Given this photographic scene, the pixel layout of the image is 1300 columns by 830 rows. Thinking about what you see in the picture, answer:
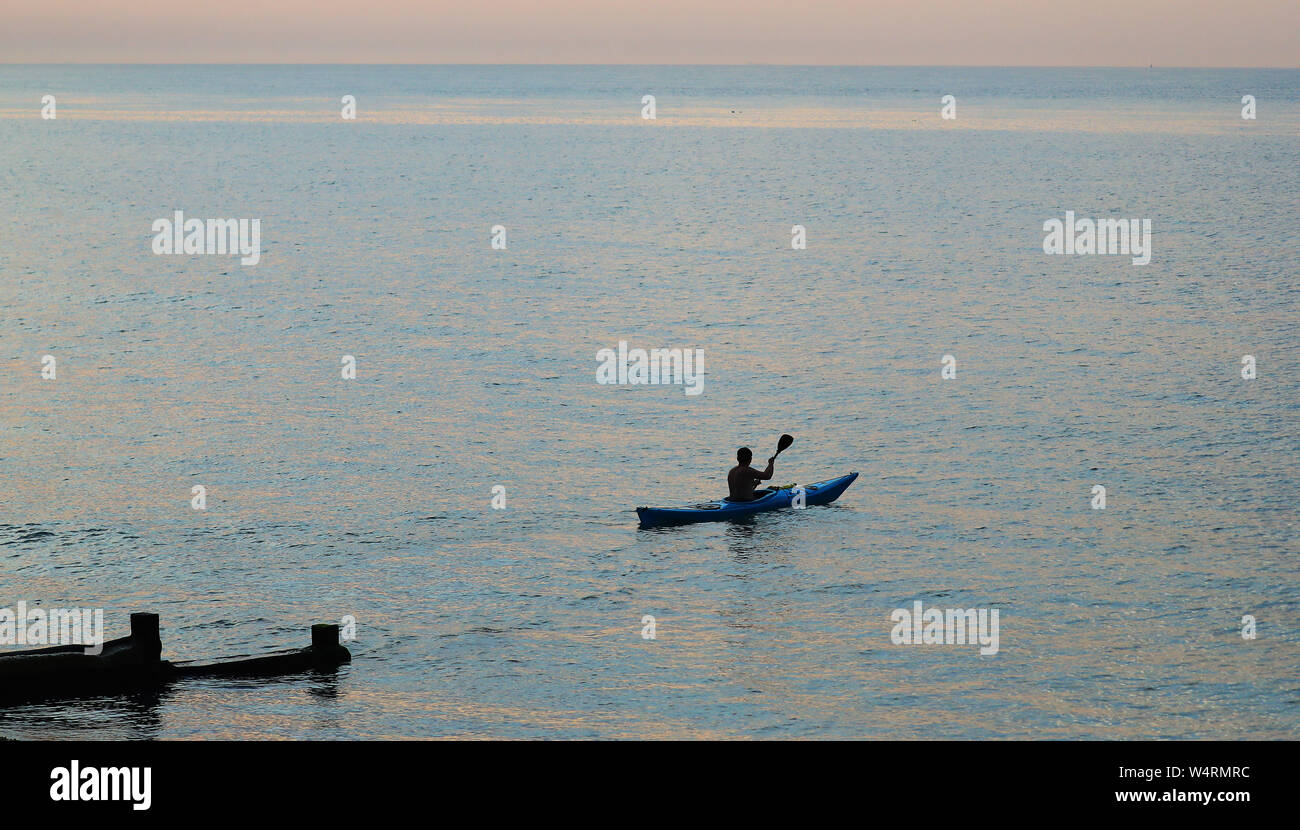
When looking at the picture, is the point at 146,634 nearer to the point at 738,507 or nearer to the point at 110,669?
the point at 110,669

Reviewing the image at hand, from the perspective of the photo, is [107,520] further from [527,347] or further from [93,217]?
[93,217]

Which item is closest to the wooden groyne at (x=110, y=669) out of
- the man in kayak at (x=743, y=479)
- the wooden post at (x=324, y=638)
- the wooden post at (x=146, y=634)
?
the wooden post at (x=146, y=634)

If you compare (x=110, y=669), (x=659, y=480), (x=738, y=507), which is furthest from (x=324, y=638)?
(x=659, y=480)

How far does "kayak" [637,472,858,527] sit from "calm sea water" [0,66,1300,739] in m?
0.36

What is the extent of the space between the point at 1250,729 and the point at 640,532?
1183 centimetres

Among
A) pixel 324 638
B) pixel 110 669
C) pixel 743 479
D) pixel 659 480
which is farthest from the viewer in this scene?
pixel 659 480

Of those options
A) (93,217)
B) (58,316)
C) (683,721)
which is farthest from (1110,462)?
(93,217)

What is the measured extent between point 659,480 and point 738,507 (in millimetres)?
3640

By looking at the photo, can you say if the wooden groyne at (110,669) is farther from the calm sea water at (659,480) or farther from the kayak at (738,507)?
the kayak at (738,507)

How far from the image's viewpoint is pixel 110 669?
18.4 meters

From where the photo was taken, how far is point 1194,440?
3525cm

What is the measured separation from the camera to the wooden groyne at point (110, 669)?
1792cm

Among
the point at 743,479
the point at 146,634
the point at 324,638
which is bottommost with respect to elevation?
the point at 324,638

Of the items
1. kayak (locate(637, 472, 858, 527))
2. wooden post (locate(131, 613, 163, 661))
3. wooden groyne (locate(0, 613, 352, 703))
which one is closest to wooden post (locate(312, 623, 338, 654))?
wooden groyne (locate(0, 613, 352, 703))
